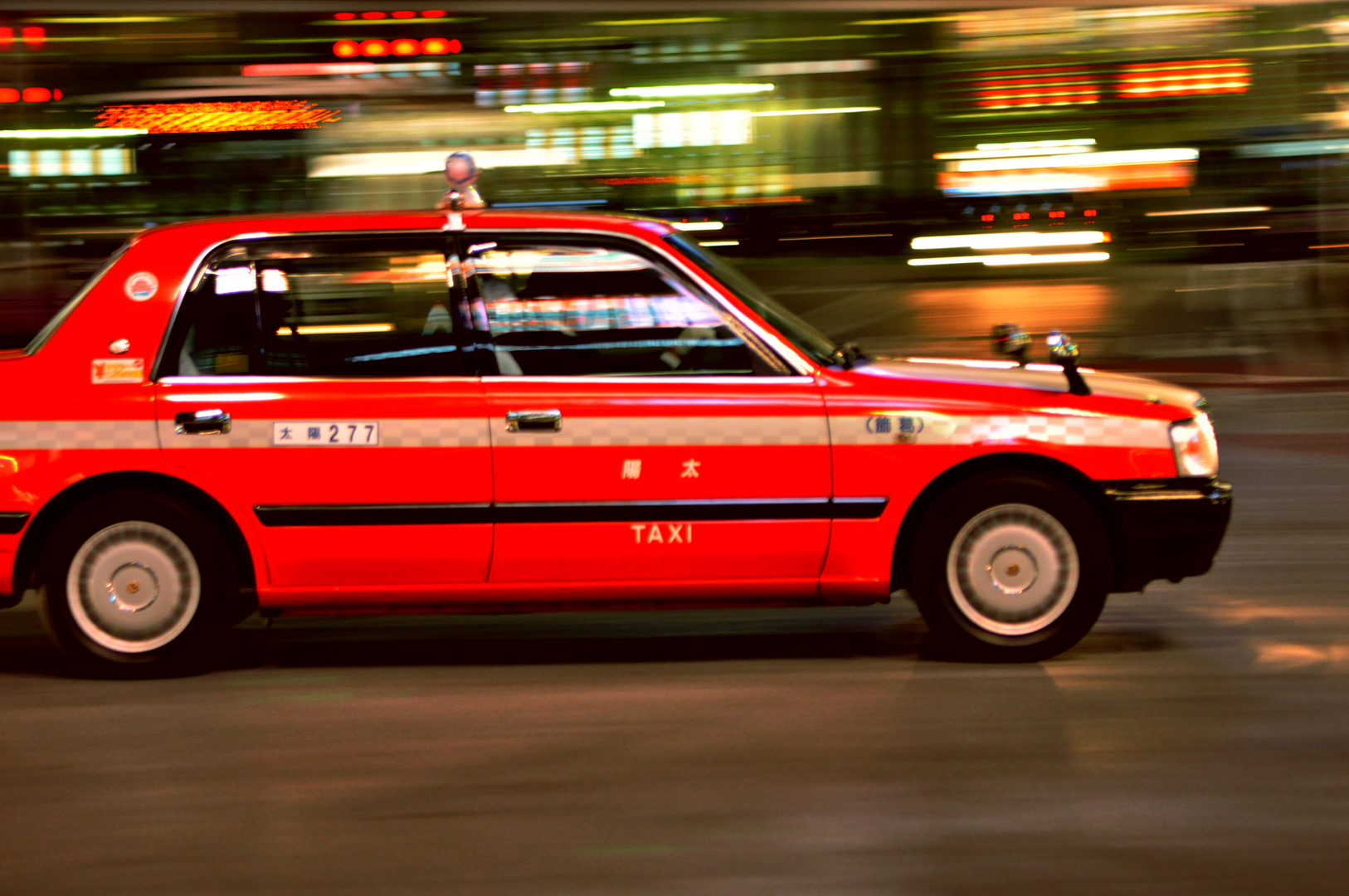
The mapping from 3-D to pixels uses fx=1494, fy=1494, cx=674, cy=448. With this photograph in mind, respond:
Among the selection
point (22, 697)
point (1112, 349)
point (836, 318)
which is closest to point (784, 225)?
point (836, 318)

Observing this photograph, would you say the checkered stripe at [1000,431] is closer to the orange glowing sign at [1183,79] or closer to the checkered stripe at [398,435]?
the checkered stripe at [398,435]

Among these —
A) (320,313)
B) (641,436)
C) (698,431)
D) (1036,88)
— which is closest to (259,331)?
(320,313)

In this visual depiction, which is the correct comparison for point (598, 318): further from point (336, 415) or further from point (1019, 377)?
point (1019, 377)

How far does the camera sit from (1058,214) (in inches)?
537

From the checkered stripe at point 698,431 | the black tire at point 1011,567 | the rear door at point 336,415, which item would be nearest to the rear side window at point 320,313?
the rear door at point 336,415

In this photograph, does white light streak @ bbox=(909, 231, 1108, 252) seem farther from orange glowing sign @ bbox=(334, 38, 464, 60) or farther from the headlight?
the headlight

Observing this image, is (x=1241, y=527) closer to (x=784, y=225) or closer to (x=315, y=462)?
(x=315, y=462)

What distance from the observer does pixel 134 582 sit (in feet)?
16.8

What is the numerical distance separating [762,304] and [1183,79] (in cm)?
973

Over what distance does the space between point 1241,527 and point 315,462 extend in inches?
197

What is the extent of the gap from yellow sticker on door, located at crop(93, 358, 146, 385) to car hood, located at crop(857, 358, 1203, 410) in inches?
96.3

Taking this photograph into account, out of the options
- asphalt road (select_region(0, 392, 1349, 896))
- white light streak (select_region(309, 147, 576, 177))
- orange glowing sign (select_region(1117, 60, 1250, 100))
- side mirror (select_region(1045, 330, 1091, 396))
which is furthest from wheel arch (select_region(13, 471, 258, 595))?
orange glowing sign (select_region(1117, 60, 1250, 100))

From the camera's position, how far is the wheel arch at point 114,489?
5.06m

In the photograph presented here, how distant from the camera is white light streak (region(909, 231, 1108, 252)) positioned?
13.7 meters
